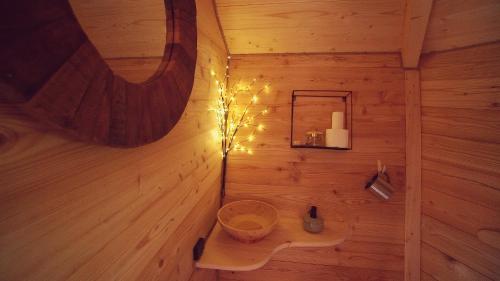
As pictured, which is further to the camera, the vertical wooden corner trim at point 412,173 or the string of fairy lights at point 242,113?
the string of fairy lights at point 242,113

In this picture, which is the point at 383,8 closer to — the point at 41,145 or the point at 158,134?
the point at 158,134

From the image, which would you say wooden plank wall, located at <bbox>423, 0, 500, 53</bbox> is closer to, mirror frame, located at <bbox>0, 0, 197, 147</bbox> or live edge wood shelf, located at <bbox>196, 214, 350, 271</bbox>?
live edge wood shelf, located at <bbox>196, 214, 350, 271</bbox>

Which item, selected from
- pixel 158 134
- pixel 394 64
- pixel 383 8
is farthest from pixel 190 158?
pixel 394 64

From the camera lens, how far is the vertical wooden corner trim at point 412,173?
51.6 inches

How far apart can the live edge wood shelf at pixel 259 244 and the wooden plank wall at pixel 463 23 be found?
1158 mm

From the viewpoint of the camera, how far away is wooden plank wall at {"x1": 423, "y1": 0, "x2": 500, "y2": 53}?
0.99 metres

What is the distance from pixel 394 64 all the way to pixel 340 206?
96 centimetres

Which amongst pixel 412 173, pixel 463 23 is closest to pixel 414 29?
pixel 463 23

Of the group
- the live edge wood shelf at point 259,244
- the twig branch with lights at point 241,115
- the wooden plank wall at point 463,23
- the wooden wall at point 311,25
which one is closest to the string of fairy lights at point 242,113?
the twig branch with lights at point 241,115

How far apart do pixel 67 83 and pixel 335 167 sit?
54.8 inches

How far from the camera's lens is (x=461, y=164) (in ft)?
3.70

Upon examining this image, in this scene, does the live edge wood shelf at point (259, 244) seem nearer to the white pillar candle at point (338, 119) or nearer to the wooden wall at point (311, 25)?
the white pillar candle at point (338, 119)

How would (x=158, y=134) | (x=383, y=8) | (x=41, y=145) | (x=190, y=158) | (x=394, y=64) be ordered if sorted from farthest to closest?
1. (x=394, y=64)
2. (x=383, y=8)
3. (x=190, y=158)
4. (x=158, y=134)
5. (x=41, y=145)

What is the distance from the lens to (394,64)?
1.35 m
